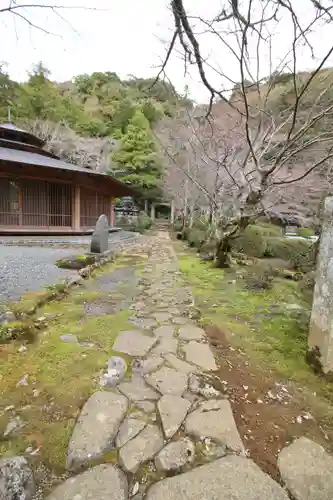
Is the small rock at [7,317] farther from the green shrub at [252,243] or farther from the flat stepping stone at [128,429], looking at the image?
the green shrub at [252,243]

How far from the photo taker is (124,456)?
55.8 inches

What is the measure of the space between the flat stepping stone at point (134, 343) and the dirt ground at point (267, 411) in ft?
2.31

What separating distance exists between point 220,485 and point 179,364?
1092 millimetres

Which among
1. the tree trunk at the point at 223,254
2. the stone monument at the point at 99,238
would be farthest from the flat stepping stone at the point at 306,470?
the stone monument at the point at 99,238

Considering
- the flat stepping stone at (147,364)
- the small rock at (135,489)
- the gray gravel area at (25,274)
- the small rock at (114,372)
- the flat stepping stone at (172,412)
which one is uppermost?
the gray gravel area at (25,274)

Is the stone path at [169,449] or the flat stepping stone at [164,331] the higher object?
the stone path at [169,449]

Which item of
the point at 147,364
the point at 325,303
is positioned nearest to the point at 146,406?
the point at 147,364

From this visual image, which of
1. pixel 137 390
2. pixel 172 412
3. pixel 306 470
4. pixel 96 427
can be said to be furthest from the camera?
pixel 137 390

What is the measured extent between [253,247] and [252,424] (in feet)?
25.2

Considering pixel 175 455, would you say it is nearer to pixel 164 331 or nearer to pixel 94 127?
pixel 164 331

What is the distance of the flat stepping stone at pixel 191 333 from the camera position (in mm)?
2872

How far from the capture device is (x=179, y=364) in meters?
2.35

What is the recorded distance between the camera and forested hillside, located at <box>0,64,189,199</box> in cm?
2126

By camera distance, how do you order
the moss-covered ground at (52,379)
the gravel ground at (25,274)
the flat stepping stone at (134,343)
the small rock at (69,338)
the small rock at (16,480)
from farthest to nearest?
the gravel ground at (25,274), the small rock at (69,338), the flat stepping stone at (134,343), the moss-covered ground at (52,379), the small rock at (16,480)
